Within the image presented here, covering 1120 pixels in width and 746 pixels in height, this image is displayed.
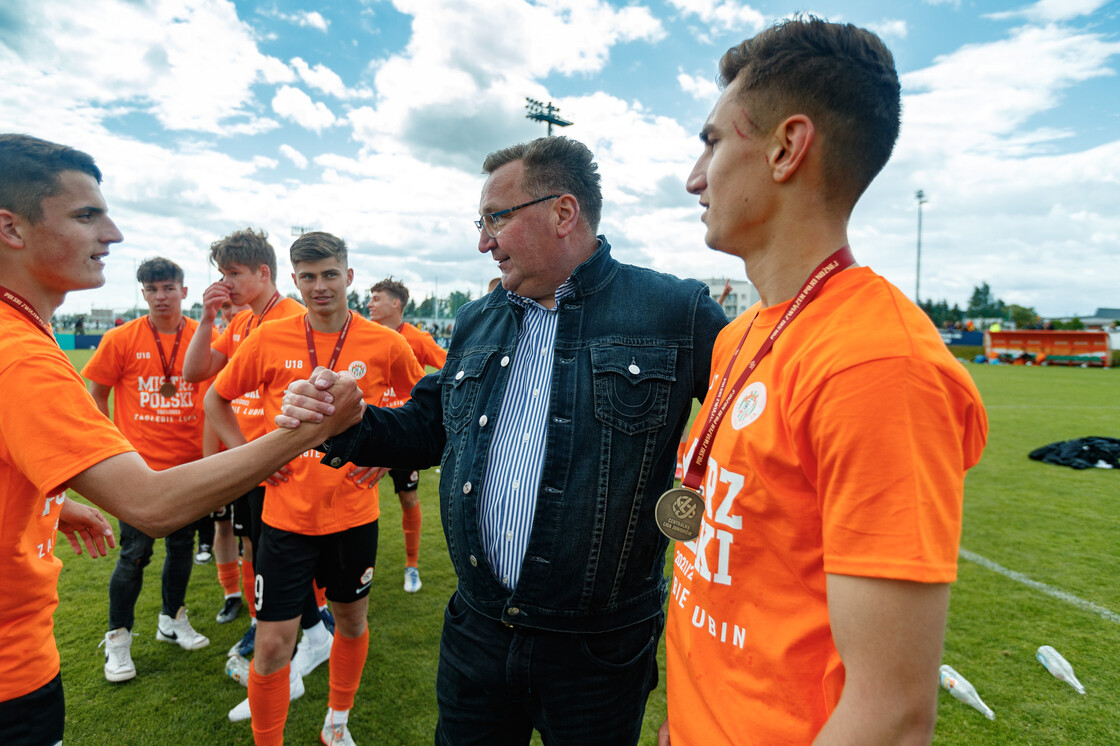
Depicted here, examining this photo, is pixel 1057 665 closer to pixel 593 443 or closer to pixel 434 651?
pixel 593 443

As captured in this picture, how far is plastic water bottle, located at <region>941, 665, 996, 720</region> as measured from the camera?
361 cm

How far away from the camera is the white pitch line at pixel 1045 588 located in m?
4.89

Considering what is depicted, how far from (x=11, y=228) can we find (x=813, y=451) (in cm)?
Answer: 267

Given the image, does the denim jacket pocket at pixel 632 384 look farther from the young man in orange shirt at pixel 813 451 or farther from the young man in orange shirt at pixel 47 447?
the young man in orange shirt at pixel 47 447

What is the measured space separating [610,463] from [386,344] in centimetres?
239

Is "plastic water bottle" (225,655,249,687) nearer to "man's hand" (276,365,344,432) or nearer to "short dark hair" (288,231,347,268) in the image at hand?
"short dark hair" (288,231,347,268)

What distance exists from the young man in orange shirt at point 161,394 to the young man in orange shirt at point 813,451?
4.55m

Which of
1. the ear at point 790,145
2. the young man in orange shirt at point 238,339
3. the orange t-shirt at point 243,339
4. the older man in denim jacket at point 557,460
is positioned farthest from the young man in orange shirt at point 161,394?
the ear at point 790,145

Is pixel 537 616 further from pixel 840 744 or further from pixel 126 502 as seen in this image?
pixel 126 502

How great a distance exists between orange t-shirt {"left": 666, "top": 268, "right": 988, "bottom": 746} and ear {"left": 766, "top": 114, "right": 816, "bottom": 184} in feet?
0.94

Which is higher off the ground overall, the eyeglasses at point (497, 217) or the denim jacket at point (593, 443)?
the eyeglasses at point (497, 217)

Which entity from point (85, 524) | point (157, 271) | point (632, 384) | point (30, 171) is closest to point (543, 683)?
point (632, 384)

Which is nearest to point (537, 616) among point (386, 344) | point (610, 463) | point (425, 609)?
point (610, 463)

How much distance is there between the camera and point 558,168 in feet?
7.82
